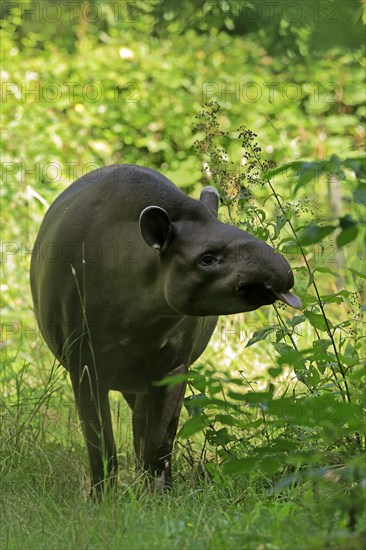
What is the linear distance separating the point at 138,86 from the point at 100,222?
20.6ft

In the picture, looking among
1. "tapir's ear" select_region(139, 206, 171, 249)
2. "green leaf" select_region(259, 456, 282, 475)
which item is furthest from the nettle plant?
"tapir's ear" select_region(139, 206, 171, 249)

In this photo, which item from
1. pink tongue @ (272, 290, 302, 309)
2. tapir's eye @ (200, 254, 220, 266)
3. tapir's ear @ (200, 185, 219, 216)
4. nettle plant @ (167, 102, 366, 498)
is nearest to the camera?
nettle plant @ (167, 102, 366, 498)

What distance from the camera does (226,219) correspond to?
4801mm

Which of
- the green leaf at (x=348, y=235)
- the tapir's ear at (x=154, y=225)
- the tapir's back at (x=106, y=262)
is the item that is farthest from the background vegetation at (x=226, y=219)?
the tapir's ear at (x=154, y=225)

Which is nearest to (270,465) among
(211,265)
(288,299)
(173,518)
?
(173,518)

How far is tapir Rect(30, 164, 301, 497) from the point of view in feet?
13.1

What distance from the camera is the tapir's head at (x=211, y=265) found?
3.74 metres

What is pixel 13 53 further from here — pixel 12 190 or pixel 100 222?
pixel 100 222

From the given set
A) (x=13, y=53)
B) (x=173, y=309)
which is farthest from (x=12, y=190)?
(x=173, y=309)

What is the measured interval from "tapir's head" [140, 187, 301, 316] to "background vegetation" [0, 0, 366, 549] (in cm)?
26

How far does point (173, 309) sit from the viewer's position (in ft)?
13.4

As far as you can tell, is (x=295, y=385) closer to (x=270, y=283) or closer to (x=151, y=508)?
(x=151, y=508)

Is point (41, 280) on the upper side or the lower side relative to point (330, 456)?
upper

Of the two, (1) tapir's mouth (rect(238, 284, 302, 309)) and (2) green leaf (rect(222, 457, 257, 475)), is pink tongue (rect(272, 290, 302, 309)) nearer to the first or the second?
(1) tapir's mouth (rect(238, 284, 302, 309))
